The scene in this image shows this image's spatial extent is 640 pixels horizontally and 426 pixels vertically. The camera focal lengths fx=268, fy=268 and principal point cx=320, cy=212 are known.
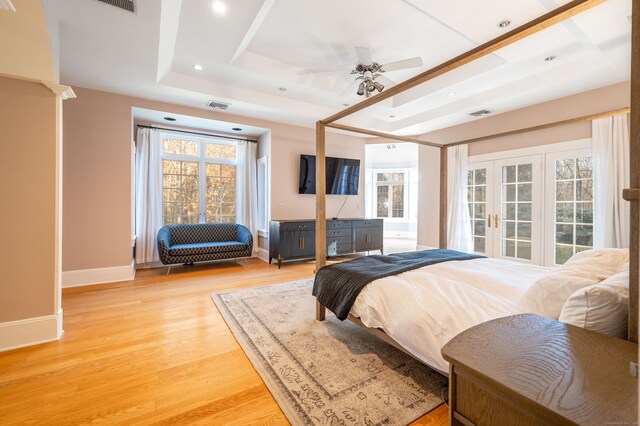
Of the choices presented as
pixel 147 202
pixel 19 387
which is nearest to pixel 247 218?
pixel 147 202

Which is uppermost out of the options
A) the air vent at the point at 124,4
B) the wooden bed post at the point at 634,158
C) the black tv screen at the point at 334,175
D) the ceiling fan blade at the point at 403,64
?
the air vent at the point at 124,4

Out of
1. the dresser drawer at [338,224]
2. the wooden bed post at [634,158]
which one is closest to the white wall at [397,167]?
the dresser drawer at [338,224]

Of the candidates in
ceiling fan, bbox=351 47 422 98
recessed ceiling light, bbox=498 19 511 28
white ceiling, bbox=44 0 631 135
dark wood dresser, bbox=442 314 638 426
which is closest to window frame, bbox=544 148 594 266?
white ceiling, bbox=44 0 631 135

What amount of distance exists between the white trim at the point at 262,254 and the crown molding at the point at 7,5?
168 inches

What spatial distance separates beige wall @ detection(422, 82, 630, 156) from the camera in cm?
356

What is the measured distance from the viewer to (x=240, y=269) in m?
4.70

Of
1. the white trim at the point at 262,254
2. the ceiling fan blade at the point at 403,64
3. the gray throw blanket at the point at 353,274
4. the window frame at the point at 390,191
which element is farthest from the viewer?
the window frame at the point at 390,191

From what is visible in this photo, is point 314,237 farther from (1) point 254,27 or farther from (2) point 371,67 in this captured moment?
(1) point 254,27

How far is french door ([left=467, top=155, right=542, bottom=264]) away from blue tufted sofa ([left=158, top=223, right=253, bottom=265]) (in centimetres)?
423

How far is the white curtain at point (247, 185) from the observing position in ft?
18.2

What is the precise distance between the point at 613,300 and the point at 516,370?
Result: 61 centimetres

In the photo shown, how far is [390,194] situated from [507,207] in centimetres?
488

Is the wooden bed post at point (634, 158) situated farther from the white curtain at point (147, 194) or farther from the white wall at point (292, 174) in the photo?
the white curtain at point (147, 194)

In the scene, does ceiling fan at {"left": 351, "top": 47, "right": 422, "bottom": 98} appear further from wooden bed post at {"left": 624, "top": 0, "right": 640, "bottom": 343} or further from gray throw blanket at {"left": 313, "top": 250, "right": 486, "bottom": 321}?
wooden bed post at {"left": 624, "top": 0, "right": 640, "bottom": 343}
